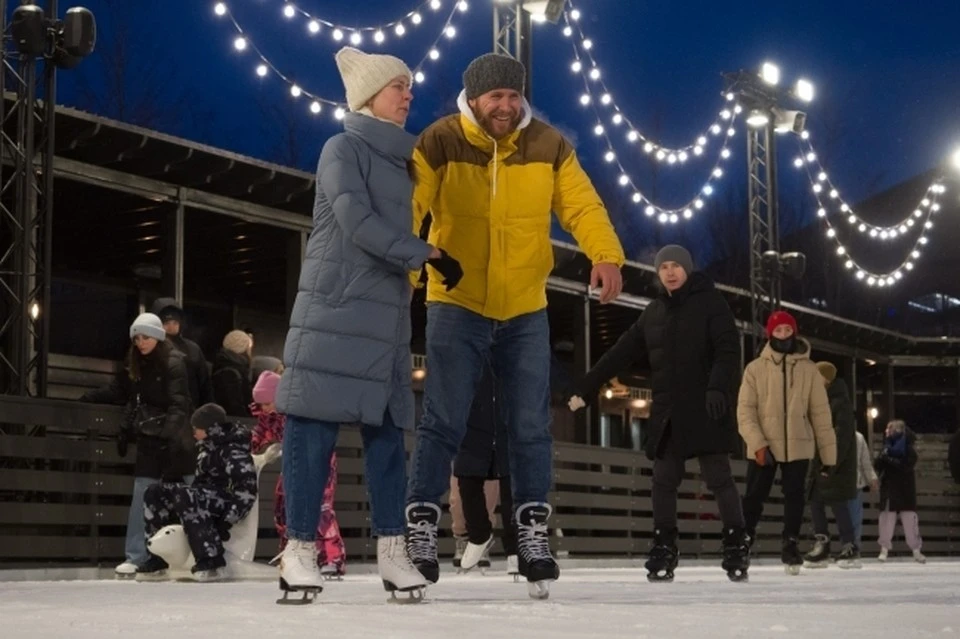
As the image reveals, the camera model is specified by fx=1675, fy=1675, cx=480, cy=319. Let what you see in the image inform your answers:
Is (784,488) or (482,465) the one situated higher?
(784,488)

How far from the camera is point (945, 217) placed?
51000mm

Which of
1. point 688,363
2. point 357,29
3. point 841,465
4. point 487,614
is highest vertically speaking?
point 357,29

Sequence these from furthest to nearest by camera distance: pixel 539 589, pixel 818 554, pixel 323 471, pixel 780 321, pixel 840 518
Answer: pixel 840 518, pixel 818 554, pixel 780 321, pixel 539 589, pixel 323 471

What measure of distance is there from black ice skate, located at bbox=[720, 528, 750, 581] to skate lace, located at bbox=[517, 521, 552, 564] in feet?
8.72

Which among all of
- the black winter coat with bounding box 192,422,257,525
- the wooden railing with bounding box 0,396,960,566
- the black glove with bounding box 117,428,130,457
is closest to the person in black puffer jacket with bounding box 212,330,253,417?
the wooden railing with bounding box 0,396,960,566

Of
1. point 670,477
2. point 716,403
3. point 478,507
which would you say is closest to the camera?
point 716,403

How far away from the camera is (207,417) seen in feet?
27.8

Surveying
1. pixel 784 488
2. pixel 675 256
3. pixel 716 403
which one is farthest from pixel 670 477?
pixel 784 488

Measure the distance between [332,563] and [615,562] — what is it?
570 centimetres

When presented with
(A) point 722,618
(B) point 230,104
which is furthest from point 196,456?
(B) point 230,104

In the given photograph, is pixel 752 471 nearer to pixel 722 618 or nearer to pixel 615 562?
pixel 615 562

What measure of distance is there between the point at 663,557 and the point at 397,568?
3.03 meters

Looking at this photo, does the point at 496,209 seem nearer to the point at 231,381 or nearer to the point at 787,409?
the point at 787,409

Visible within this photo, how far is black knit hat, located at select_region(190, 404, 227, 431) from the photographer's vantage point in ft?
27.8
